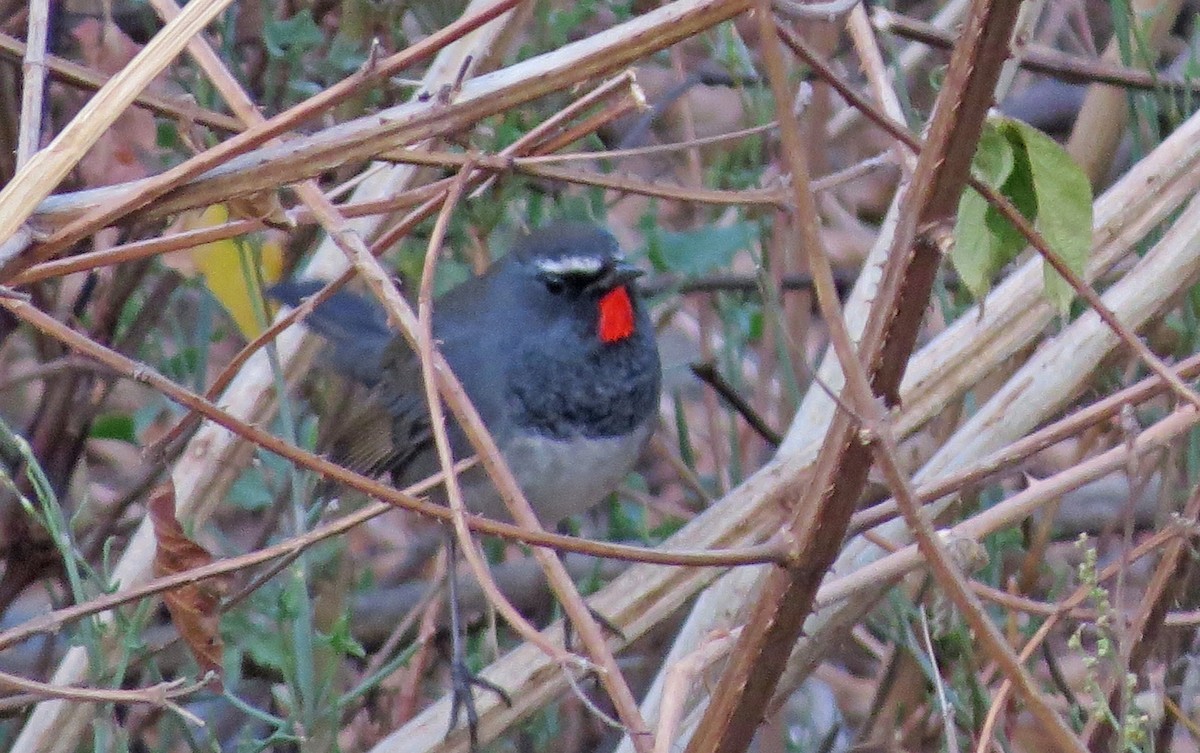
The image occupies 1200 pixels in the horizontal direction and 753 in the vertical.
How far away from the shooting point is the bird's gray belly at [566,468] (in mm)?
3404

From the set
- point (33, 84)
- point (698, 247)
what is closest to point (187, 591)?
point (33, 84)

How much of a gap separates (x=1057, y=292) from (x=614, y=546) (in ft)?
1.88

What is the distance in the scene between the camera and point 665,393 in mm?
5094

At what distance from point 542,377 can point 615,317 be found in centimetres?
19

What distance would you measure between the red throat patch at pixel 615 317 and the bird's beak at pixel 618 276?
41 mm

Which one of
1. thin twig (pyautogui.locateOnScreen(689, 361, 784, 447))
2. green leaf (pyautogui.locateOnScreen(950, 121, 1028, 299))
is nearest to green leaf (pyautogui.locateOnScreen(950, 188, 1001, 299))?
green leaf (pyautogui.locateOnScreen(950, 121, 1028, 299))

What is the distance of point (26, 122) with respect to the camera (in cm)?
170

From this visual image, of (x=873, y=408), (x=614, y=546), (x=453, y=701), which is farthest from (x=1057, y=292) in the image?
(x=453, y=701)

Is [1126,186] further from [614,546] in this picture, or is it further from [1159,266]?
[614,546]

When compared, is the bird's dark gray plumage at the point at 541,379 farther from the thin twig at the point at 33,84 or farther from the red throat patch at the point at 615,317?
the thin twig at the point at 33,84

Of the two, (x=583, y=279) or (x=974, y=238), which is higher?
(x=974, y=238)

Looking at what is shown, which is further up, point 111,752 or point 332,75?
point 332,75

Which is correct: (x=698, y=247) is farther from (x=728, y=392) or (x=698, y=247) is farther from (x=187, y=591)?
(x=187, y=591)

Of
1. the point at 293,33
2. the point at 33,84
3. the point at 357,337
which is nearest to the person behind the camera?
Result: the point at 33,84
